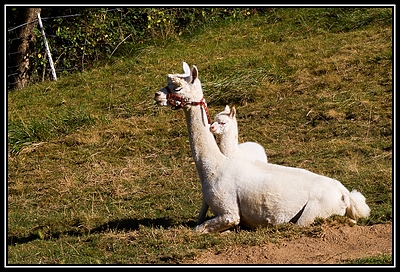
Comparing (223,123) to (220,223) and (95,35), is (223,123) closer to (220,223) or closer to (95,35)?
(220,223)

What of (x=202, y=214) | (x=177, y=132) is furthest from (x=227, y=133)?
(x=177, y=132)

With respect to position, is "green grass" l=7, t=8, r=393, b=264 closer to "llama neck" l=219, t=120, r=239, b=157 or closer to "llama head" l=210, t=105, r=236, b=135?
"llama neck" l=219, t=120, r=239, b=157

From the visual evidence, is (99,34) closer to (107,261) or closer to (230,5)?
(230,5)

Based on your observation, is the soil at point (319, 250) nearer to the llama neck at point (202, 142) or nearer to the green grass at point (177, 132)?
the green grass at point (177, 132)

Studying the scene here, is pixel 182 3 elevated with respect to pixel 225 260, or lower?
elevated

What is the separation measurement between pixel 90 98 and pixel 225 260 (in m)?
9.47

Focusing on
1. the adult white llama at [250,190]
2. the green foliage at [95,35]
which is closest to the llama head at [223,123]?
the adult white llama at [250,190]

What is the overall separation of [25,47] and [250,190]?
11.9 m

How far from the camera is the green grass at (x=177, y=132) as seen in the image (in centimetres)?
926

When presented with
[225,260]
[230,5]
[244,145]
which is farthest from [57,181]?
[230,5]

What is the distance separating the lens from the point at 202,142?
8844 mm

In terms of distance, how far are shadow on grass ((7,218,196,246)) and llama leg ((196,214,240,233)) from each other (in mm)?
702

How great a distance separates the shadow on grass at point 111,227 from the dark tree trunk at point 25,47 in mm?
9793

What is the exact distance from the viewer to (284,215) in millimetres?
8609
